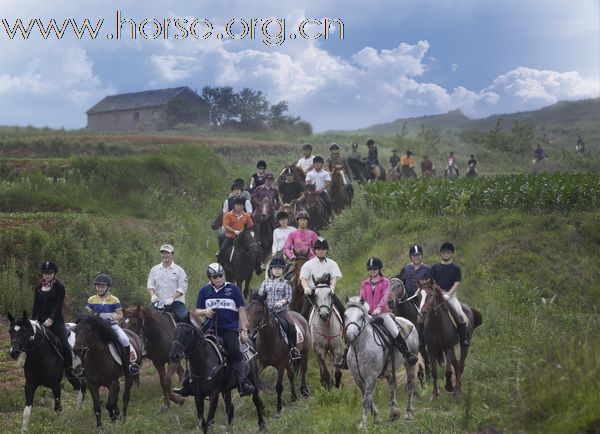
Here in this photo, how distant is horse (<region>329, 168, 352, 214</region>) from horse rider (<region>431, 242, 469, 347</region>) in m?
13.8

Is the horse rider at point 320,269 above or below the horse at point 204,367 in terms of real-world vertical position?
above

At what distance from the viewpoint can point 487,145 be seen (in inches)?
2933

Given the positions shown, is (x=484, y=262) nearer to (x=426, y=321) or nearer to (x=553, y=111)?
(x=426, y=321)

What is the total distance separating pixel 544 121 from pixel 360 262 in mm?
99279

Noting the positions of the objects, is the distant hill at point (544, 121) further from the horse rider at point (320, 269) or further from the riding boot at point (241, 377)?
the riding boot at point (241, 377)

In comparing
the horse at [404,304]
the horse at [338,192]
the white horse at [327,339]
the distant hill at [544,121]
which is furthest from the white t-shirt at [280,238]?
the distant hill at [544,121]

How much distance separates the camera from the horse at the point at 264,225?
2350 cm

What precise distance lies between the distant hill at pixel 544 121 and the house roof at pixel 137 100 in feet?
94.8

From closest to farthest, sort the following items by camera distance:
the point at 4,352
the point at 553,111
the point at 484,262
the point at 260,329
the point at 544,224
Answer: the point at 260,329
the point at 4,352
the point at 484,262
the point at 544,224
the point at 553,111

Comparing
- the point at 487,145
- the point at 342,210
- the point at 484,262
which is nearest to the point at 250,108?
the point at 487,145

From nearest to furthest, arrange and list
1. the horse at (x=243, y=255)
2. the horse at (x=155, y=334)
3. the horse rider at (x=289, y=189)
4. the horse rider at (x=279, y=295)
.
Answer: the horse at (x=155, y=334) → the horse rider at (x=279, y=295) → the horse at (x=243, y=255) → the horse rider at (x=289, y=189)

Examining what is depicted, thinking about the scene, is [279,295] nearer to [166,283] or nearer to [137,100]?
[166,283]

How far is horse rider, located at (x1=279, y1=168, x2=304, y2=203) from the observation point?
Answer: 26672mm

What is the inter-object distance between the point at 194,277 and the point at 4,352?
791 cm
